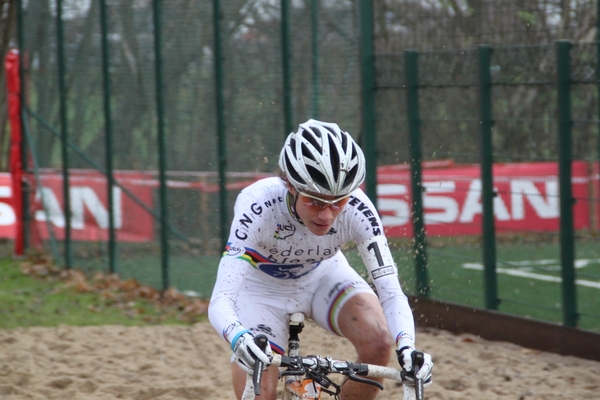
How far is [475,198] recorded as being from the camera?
828 centimetres

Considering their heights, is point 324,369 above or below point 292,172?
below

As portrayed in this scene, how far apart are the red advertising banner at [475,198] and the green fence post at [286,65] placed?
1.11 m

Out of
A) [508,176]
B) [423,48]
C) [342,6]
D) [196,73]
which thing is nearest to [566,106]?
[508,176]

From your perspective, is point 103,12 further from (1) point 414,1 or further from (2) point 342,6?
(1) point 414,1

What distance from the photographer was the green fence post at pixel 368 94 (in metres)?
9.00

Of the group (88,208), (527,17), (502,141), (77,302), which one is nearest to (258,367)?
(502,141)

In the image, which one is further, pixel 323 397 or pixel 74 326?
pixel 74 326

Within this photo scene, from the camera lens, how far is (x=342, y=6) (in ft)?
29.6

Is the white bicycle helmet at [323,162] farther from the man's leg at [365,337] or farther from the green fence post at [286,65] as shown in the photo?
the green fence post at [286,65]

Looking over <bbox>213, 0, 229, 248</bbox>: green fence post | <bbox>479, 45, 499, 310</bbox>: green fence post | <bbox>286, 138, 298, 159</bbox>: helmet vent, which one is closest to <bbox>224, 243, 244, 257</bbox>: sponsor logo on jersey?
<bbox>286, 138, 298, 159</bbox>: helmet vent

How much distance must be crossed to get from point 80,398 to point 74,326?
251 centimetres

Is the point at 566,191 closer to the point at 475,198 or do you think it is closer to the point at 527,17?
the point at 475,198

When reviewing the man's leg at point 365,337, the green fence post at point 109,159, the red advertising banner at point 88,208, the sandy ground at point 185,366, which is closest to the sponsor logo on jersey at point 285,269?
the man's leg at point 365,337

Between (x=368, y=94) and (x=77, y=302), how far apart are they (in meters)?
3.93
